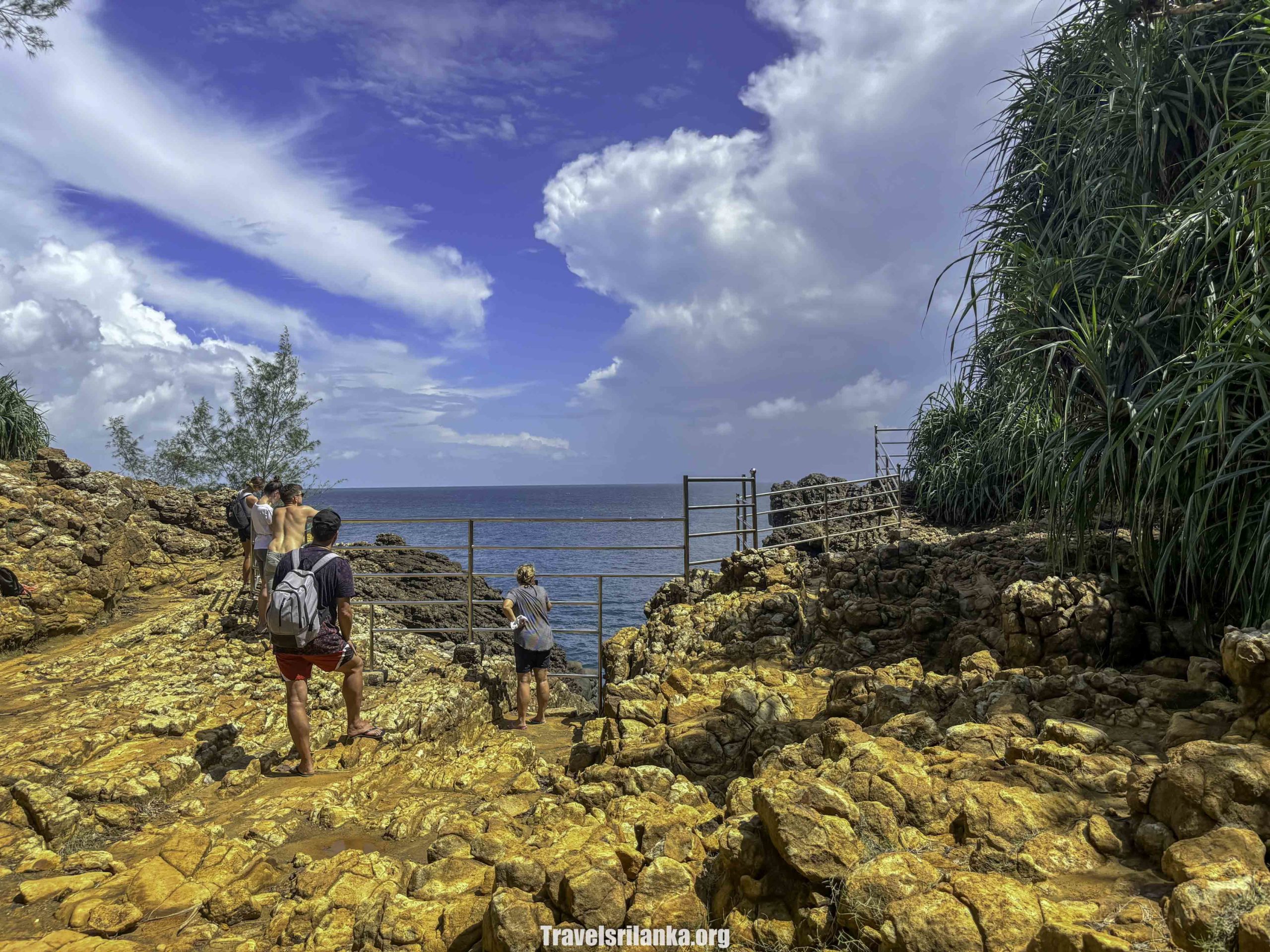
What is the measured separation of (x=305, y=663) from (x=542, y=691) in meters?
2.53

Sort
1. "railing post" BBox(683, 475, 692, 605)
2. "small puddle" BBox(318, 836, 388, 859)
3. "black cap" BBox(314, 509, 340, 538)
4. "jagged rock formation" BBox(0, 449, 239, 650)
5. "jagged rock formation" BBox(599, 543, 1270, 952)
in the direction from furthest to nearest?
"jagged rock formation" BBox(0, 449, 239, 650) → "railing post" BBox(683, 475, 692, 605) → "black cap" BBox(314, 509, 340, 538) → "small puddle" BBox(318, 836, 388, 859) → "jagged rock formation" BBox(599, 543, 1270, 952)

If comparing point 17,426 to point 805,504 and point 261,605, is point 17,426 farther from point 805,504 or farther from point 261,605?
point 805,504

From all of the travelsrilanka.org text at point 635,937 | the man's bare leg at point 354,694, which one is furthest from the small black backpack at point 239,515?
the travelsrilanka.org text at point 635,937

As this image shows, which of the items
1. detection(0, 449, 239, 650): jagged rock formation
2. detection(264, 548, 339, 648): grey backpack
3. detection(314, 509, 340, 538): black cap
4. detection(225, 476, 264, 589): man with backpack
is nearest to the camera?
detection(264, 548, 339, 648): grey backpack

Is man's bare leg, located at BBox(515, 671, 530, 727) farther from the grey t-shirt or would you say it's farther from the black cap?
the black cap

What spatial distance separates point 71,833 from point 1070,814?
5486 millimetres

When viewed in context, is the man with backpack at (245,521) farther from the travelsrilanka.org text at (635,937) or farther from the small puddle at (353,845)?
the travelsrilanka.org text at (635,937)

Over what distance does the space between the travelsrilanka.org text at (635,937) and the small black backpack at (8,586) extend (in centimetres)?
929

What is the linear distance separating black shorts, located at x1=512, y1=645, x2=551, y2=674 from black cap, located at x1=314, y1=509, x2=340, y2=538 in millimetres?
2218

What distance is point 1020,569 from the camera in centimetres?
564

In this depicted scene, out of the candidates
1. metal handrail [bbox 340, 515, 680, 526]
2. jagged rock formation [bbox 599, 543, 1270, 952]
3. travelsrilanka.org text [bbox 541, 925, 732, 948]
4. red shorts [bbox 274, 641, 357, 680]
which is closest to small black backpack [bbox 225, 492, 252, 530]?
metal handrail [bbox 340, 515, 680, 526]

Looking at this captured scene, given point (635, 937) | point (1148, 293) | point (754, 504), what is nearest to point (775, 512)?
point (754, 504)

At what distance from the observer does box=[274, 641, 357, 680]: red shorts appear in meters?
5.08

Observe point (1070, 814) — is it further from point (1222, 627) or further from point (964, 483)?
point (964, 483)
